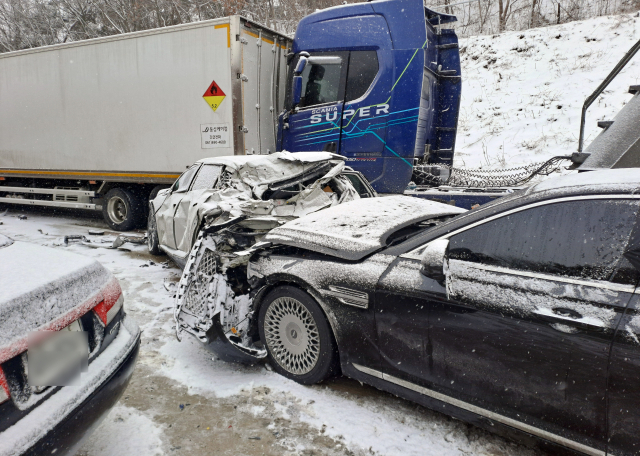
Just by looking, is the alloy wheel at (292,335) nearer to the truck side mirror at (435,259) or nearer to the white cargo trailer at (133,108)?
the truck side mirror at (435,259)

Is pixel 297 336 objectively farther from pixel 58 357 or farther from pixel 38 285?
pixel 38 285

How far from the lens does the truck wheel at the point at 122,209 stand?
338 inches

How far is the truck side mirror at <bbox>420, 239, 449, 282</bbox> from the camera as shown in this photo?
2.26m

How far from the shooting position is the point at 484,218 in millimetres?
2311

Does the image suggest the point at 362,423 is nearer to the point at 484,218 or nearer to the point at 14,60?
the point at 484,218

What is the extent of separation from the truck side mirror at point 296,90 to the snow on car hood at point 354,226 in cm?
355

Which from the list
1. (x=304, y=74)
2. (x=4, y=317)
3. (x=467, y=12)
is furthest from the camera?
(x=467, y=12)

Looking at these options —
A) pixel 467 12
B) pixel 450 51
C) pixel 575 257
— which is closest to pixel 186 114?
pixel 450 51

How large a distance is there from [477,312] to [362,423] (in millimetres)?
1110

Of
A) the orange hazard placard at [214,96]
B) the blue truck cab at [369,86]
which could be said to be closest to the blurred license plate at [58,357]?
the blue truck cab at [369,86]

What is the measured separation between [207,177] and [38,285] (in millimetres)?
3628

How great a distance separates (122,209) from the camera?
888cm

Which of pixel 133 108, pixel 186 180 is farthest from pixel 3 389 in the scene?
pixel 133 108

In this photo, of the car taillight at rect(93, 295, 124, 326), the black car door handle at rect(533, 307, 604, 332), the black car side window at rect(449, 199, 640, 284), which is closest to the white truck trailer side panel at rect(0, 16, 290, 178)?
the car taillight at rect(93, 295, 124, 326)
